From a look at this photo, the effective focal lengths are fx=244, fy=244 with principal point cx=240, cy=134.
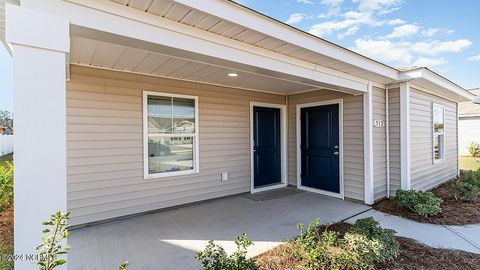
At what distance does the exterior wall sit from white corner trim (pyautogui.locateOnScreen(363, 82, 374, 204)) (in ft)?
41.8

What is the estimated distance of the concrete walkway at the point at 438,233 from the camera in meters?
3.15

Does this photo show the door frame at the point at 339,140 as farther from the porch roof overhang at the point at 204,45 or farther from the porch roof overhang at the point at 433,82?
the porch roof overhang at the point at 433,82

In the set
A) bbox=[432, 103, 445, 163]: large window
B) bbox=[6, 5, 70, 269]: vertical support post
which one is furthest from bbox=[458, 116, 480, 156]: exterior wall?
bbox=[6, 5, 70, 269]: vertical support post

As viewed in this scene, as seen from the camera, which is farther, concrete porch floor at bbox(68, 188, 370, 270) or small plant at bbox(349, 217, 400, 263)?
concrete porch floor at bbox(68, 188, 370, 270)

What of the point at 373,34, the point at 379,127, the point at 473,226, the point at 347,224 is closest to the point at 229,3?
the point at 347,224

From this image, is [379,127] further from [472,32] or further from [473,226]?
[472,32]

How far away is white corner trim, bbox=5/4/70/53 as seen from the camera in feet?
5.35

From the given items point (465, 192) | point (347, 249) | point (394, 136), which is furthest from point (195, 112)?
point (465, 192)

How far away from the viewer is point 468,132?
13938 millimetres

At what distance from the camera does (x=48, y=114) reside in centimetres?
171

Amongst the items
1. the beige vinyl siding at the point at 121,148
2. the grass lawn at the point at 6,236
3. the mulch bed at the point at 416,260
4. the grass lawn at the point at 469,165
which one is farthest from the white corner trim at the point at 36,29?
the grass lawn at the point at 469,165

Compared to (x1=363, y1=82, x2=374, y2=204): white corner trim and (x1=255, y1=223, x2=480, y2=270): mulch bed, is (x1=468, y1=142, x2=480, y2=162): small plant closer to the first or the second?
(x1=363, y1=82, x2=374, y2=204): white corner trim

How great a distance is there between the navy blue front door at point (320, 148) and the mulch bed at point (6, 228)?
17.9 ft

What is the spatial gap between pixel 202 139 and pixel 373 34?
7.88 meters
